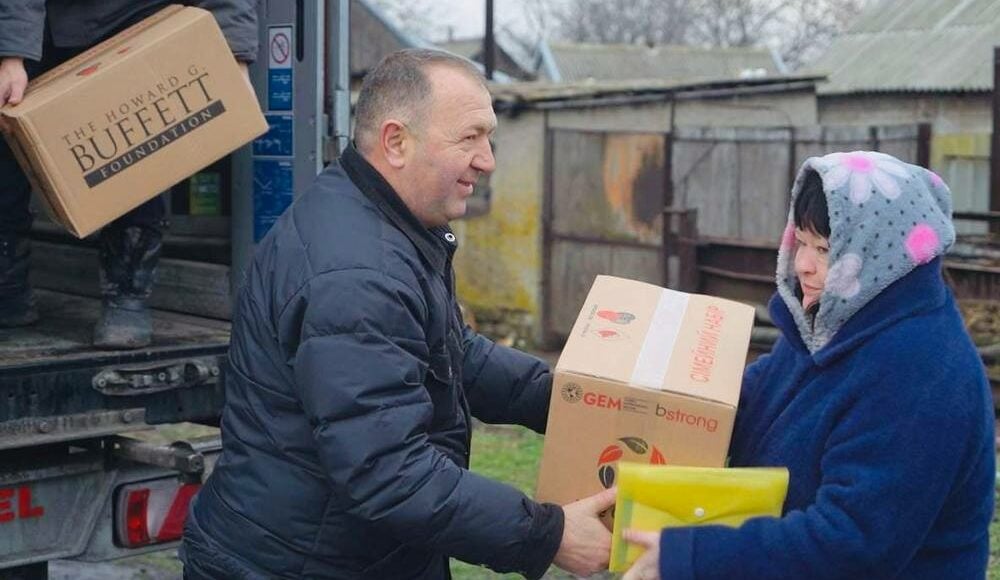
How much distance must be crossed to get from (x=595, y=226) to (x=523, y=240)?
680 millimetres

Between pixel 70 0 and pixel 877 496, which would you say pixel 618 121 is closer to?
pixel 70 0

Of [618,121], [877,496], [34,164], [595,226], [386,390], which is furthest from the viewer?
[618,121]

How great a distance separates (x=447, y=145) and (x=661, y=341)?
540 millimetres

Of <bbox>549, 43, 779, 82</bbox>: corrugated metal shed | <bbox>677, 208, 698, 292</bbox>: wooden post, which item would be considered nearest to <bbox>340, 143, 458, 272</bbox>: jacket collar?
<bbox>677, 208, 698, 292</bbox>: wooden post

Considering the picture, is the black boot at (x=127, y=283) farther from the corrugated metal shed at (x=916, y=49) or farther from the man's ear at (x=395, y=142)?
the corrugated metal shed at (x=916, y=49)

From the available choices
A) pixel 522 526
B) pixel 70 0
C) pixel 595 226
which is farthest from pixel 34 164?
pixel 595 226

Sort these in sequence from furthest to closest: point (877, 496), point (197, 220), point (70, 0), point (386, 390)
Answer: point (197, 220) → point (70, 0) → point (386, 390) → point (877, 496)

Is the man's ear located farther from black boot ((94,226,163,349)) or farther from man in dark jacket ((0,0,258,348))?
black boot ((94,226,163,349))

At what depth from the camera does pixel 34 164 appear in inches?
129

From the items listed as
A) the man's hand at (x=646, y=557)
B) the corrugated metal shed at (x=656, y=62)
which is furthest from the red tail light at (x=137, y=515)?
the corrugated metal shed at (x=656, y=62)

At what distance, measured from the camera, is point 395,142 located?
2.45 m

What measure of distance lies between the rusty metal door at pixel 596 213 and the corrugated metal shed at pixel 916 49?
548 centimetres

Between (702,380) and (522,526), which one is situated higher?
(702,380)

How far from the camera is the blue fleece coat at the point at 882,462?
6.87ft
